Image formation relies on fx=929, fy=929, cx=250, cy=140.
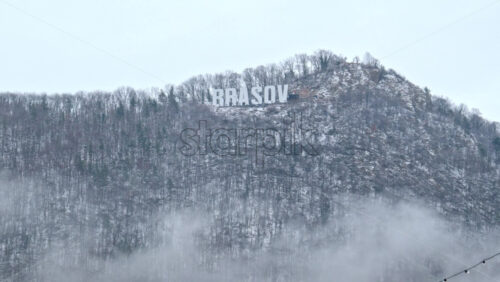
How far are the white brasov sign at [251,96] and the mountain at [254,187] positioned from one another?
216cm

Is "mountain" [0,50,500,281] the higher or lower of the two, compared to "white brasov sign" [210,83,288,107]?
lower

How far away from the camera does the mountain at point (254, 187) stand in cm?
15762

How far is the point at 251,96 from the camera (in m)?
192

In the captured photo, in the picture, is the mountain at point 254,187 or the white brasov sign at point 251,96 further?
the white brasov sign at point 251,96

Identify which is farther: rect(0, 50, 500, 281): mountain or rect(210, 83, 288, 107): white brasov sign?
rect(210, 83, 288, 107): white brasov sign

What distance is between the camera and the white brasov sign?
190 m

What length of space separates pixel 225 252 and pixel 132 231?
18.6 metres

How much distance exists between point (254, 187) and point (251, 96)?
2767cm

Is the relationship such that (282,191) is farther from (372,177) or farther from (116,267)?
(116,267)

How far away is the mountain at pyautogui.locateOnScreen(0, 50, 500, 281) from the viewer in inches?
6206

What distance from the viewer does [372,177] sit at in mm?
172750

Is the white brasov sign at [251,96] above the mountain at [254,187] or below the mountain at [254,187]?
above

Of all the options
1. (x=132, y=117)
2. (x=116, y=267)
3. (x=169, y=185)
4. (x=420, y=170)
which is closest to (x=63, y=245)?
(x=116, y=267)

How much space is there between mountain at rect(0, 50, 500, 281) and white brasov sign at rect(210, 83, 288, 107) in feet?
7.09
